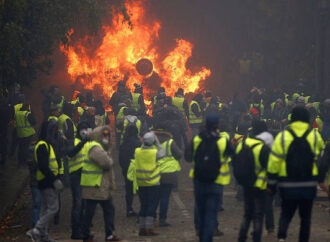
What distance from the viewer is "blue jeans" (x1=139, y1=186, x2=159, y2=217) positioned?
14836 millimetres

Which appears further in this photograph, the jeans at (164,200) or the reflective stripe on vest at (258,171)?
the jeans at (164,200)

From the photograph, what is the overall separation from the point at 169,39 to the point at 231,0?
359cm

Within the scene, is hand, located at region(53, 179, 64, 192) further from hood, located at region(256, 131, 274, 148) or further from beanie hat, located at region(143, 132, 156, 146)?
hood, located at region(256, 131, 274, 148)

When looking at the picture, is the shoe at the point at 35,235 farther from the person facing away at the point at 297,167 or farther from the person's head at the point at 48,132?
the person facing away at the point at 297,167

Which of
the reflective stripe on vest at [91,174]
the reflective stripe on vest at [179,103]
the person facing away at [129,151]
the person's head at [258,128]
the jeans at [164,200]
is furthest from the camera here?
the reflective stripe on vest at [179,103]

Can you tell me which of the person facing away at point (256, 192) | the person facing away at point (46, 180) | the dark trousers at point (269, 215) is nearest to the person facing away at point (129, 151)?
the person facing away at point (46, 180)

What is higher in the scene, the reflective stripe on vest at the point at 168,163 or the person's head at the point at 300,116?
the person's head at the point at 300,116

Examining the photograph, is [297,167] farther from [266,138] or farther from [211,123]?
[266,138]

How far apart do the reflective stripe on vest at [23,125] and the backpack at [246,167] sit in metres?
10.8

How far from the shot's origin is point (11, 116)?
949 inches

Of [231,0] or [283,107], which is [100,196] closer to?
[283,107]

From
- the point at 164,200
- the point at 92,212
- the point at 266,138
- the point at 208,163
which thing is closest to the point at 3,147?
the point at 164,200

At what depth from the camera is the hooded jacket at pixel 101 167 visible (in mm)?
13484

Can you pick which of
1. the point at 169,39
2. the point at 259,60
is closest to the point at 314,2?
the point at 259,60
